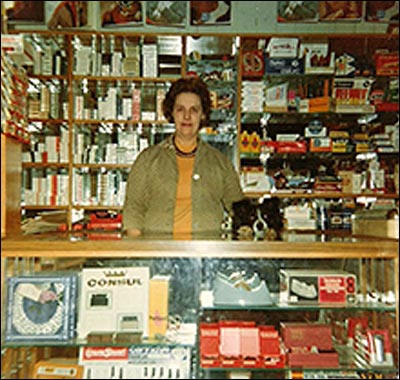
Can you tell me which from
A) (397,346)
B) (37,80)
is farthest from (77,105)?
(397,346)

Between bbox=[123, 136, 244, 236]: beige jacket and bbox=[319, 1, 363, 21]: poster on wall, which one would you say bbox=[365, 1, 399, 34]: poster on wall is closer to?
bbox=[319, 1, 363, 21]: poster on wall

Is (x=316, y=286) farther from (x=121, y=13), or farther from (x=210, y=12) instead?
(x=121, y=13)

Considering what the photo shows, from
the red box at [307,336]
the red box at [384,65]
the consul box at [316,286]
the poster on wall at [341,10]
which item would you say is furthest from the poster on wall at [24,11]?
the red box at [384,65]

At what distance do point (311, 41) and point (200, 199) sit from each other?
2467 mm

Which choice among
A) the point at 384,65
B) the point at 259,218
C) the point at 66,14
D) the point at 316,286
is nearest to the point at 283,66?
the point at 384,65

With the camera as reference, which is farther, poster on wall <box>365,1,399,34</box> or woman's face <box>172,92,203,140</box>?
woman's face <box>172,92,203,140</box>

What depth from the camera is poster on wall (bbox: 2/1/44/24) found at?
1857 mm

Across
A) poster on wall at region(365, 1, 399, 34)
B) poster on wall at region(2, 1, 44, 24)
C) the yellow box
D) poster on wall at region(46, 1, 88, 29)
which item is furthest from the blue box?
the yellow box

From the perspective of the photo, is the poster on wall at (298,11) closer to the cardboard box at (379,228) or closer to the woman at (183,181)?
the woman at (183,181)

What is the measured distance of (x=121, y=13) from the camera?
108 inches

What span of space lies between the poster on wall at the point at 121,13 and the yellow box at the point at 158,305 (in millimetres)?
1440

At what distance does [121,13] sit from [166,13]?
1.16 feet

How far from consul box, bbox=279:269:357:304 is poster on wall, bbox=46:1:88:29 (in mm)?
1412

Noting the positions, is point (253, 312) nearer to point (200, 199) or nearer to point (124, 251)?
point (124, 251)
